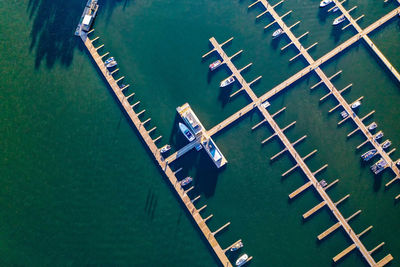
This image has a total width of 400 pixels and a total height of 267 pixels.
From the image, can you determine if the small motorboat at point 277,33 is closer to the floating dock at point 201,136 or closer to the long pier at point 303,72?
the long pier at point 303,72

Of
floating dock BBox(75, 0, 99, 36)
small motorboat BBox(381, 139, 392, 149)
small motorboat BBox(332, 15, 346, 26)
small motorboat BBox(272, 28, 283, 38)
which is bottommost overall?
small motorboat BBox(381, 139, 392, 149)

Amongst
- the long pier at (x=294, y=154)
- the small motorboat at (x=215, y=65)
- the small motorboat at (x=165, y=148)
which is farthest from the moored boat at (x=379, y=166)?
the small motorboat at (x=165, y=148)

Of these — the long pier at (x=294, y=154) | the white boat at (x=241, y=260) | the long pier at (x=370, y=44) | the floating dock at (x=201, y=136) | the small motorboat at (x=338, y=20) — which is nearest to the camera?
the long pier at (x=294, y=154)

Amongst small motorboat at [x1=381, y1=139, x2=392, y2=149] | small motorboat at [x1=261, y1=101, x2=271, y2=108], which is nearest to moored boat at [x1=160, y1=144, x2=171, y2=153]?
small motorboat at [x1=261, y1=101, x2=271, y2=108]

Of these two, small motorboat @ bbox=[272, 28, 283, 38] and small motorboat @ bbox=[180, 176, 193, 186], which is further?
small motorboat @ bbox=[272, 28, 283, 38]

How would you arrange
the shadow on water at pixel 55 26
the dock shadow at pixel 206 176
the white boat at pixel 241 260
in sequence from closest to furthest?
the white boat at pixel 241 260 → the dock shadow at pixel 206 176 → the shadow on water at pixel 55 26

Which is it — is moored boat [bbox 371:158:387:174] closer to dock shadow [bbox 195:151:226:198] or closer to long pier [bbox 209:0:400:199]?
long pier [bbox 209:0:400:199]

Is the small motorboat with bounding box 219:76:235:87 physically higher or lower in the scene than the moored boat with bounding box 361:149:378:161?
higher
